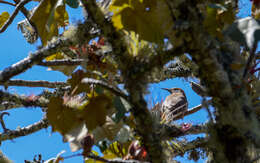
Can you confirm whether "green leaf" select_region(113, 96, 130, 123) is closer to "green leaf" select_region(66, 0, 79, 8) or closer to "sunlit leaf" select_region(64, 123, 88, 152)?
"sunlit leaf" select_region(64, 123, 88, 152)

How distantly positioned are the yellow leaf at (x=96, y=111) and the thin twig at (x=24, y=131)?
69 centimetres

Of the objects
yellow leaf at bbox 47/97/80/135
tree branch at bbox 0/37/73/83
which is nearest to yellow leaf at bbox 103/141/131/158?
yellow leaf at bbox 47/97/80/135

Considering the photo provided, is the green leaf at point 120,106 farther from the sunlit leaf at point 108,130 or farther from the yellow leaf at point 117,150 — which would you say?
the yellow leaf at point 117,150

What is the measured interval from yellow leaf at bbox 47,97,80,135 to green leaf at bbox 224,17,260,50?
56 cm

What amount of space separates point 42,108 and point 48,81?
1.16 ft

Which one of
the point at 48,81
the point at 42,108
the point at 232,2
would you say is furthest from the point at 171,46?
the point at 48,81

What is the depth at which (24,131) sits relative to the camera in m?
1.57

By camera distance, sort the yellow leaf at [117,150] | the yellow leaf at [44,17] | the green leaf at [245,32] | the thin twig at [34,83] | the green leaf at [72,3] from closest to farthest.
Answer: the green leaf at [245,32]
the yellow leaf at [44,17]
the yellow leaf at [117,150]
the thin twig at [34,83]
the green leaf at [72,3]

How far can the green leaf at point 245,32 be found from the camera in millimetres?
781

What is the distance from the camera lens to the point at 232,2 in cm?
111

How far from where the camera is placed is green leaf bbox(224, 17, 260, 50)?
2.56ft

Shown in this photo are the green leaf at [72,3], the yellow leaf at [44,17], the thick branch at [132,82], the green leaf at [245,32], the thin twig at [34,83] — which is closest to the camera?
the green leaf at [245,32]

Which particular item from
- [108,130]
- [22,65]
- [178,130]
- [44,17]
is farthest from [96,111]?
[178,130]

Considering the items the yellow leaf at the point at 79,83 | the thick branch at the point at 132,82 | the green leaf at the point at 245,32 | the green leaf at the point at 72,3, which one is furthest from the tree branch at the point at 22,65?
the green leaf at the point at 245,32
